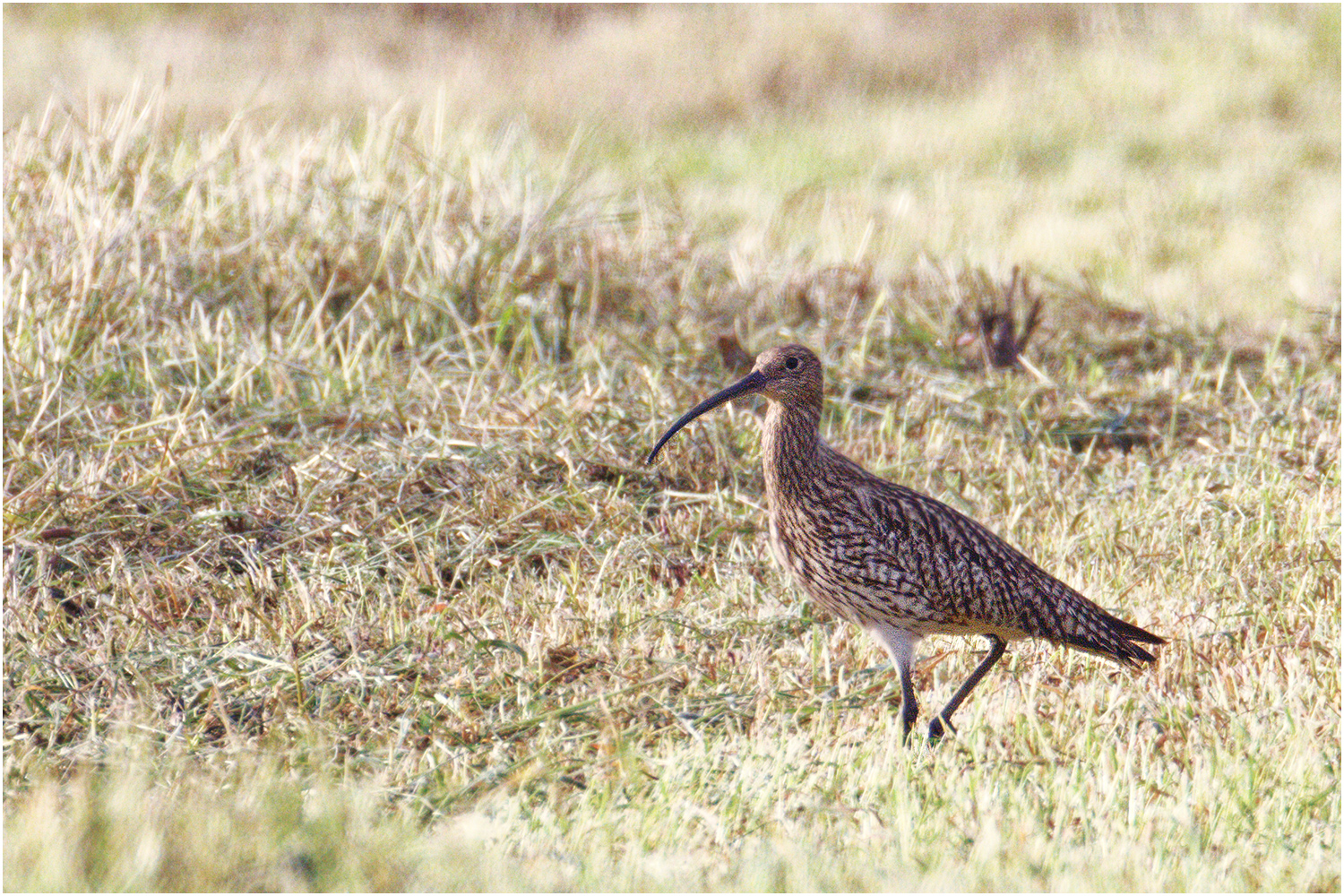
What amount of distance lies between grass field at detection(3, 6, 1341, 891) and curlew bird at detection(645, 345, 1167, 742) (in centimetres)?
17

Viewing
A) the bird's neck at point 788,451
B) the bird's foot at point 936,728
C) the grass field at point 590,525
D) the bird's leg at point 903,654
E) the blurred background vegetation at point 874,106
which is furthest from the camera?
the blurred background vegetation at point 874,106

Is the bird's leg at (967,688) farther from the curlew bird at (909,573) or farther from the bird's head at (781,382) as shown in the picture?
the bird's head at (781,382)

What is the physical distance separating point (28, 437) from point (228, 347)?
3.59 ft

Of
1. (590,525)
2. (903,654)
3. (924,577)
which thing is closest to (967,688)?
(903,654)

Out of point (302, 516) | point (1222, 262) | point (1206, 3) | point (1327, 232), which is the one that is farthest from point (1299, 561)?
point (1206, 3)

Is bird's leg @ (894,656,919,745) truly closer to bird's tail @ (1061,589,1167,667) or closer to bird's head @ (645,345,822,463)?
bird's tail @ (1061,589,1167,667)

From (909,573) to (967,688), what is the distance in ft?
1.27

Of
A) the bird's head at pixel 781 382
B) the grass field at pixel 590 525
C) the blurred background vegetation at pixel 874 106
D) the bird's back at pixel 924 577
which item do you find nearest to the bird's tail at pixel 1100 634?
the bird's back at pixel 924 577

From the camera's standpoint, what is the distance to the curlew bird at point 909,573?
168 inches

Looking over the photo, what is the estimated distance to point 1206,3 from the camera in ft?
50.1

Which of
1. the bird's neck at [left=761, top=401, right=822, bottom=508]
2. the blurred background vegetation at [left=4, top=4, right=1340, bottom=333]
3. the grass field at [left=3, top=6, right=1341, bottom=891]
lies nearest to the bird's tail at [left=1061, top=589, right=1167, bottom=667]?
the grass field at [left=3, top=6, right=1341, bottom=891]

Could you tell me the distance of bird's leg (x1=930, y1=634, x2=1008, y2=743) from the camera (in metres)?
4.15

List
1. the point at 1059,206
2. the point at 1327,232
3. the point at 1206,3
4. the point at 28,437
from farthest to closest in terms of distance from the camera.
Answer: the point at 1206,3 → the point at 1059,206 → the point at 1327,232 → the point at 28,437

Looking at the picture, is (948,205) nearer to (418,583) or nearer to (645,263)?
(645,263)
